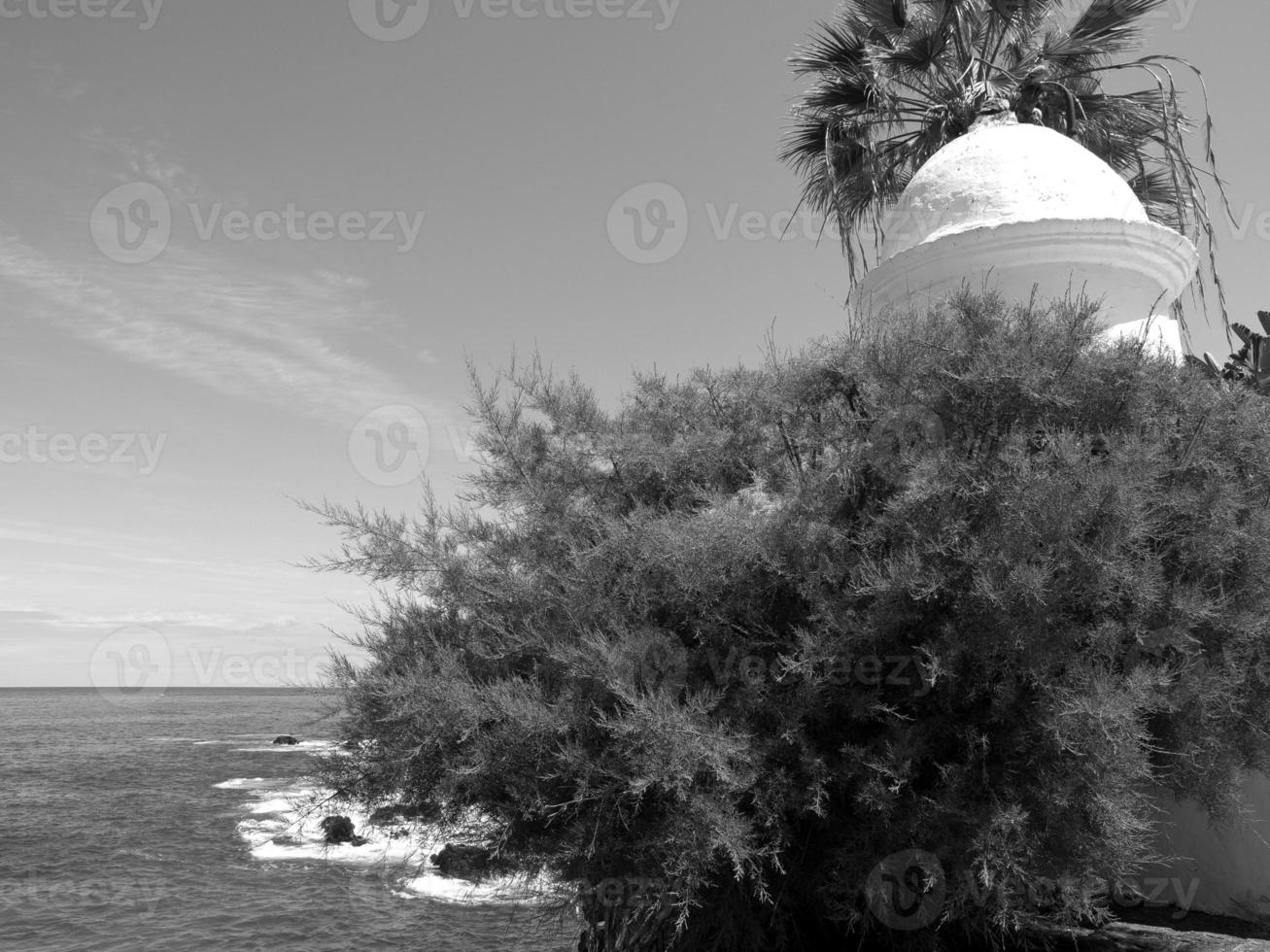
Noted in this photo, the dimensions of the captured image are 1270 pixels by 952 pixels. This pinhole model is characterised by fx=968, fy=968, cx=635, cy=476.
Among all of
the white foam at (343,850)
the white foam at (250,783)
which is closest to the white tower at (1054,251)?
the white foam at (343,850)

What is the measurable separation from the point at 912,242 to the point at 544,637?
6.06 metres

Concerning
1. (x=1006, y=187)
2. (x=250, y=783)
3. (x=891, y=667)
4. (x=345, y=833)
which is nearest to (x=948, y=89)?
(x=1006, y=187)

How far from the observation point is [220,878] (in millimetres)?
21844

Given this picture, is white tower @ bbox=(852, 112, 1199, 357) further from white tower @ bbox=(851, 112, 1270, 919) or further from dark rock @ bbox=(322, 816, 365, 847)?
dark rock @ bbox=(322, 816, 365, 847)

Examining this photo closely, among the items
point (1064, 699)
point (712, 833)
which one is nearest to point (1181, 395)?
point (1064, 699)

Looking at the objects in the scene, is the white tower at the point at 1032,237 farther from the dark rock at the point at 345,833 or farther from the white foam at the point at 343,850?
the dark rock at the point at 345,833

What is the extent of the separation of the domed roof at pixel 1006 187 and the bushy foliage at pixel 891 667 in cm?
261

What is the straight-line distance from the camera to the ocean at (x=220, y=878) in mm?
17062

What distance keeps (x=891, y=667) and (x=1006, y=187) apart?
5.65 meters

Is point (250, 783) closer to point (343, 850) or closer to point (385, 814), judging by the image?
point (343, 850)

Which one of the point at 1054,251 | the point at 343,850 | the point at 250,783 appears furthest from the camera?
the point at 250,783

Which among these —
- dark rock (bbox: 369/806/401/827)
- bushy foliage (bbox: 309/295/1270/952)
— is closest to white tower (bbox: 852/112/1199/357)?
bushy foliage (bbox: 309/295/1270/952)

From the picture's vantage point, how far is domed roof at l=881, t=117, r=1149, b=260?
9.39 meters

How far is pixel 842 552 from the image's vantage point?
627 centimetres
